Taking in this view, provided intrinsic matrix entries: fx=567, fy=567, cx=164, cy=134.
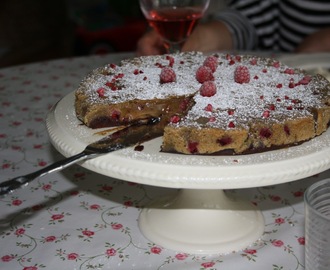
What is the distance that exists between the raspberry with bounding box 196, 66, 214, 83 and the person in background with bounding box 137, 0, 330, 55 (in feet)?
2.75

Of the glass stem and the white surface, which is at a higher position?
the white surface

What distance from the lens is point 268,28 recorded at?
2424 mm

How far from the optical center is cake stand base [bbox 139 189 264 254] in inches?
39.8

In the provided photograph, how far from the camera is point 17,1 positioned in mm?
3990

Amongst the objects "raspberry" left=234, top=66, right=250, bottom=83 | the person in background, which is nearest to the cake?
"raspberry" left=234, top=66, right=250, bottom=83

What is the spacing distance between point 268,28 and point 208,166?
5.50 feet

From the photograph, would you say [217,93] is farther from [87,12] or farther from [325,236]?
[87,12]

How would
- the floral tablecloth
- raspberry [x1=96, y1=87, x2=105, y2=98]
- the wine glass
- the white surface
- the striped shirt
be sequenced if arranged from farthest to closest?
the striped shirt, the wine glass, raspberry [x1=96, y1=87, x2=105, y2=98], the floral tablecloth, the white surface

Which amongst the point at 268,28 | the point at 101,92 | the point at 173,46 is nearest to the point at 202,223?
the point at 101,92

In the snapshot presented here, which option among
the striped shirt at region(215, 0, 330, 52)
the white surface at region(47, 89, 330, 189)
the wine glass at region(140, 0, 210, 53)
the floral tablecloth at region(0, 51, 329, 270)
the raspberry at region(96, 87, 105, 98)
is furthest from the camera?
the striped shirt at region(215, 0, 330, 52)

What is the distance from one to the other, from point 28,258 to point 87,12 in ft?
11.0

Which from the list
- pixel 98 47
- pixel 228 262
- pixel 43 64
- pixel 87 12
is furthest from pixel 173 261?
pixel 87 12

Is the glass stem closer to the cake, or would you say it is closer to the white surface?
the cake

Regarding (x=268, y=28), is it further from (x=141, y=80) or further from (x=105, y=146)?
(x=105, y=146)
